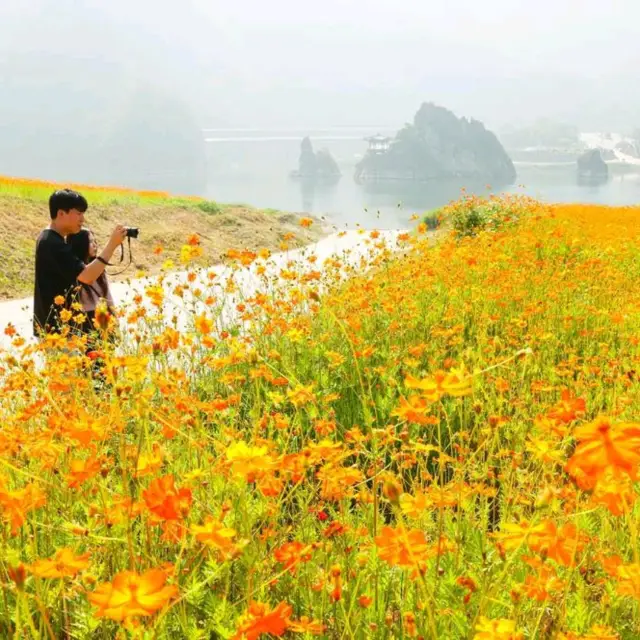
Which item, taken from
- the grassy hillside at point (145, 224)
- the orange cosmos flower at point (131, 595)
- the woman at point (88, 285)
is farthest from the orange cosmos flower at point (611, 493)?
the grassy hillside at point (145, 224)

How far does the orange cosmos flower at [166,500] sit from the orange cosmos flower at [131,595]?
0.13 metres

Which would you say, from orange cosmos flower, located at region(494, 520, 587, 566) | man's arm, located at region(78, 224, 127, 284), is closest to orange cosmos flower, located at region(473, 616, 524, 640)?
orange cosmos flower, located at region(494, 520, 587, 566)

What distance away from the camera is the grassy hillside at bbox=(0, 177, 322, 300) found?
988 cm

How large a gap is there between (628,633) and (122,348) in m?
2.42

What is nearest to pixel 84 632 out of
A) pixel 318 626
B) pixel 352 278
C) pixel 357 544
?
pixel 318 626

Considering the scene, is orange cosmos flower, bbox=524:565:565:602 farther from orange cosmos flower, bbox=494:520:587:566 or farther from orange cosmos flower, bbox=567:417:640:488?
orange cosmos flower, bbox=567:417:640:488

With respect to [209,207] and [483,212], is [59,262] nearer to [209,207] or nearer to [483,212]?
[483,212]

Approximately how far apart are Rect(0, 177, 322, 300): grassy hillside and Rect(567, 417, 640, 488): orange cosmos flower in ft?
29.0

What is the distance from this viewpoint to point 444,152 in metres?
115

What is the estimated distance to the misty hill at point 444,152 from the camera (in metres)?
114

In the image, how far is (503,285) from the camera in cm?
397

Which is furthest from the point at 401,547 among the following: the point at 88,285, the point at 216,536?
the point at 88,285

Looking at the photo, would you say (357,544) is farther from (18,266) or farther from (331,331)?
(18,266)

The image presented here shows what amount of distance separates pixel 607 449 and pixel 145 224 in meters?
13.9
